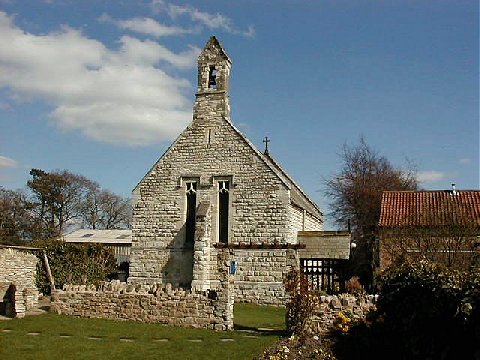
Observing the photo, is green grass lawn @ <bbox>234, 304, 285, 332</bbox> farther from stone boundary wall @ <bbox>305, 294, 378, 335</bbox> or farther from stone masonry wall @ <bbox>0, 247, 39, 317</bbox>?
stone masonry wall @ <bbox>0, 247, 39, 317</bbox>

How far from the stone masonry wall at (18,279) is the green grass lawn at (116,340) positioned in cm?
76

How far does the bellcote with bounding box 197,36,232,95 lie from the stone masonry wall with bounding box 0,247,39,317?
11800mm

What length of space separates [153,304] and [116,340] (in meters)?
3.52

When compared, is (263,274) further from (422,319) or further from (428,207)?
(422,319)

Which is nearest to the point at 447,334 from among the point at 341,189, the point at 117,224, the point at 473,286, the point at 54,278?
the point at 473,286

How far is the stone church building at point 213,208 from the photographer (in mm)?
24438

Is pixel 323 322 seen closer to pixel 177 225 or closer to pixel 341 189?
pixel 177 225

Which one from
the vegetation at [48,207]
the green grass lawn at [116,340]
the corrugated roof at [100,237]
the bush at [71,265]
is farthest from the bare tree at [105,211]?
the green grass lawn at [116,340]

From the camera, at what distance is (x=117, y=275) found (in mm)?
30672

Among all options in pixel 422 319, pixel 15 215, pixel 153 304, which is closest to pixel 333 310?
pixel 422 319

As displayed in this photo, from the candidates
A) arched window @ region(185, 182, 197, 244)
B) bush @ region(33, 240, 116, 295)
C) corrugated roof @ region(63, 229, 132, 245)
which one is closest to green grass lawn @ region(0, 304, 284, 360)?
bush @ region(33, 240, 116, 295)

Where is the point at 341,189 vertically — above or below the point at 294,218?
above

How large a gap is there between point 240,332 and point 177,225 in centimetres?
1111

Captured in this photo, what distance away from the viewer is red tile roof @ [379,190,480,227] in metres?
26.1
